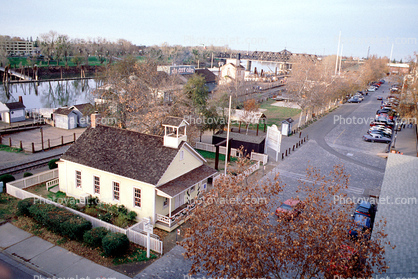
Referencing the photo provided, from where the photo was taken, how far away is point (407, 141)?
38031 millimetres

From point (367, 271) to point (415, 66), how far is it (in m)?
48.4

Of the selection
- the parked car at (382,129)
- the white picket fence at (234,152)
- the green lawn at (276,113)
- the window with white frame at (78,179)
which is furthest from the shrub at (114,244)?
the parked car at (382,129)

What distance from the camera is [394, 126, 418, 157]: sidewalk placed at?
3253 centimetres

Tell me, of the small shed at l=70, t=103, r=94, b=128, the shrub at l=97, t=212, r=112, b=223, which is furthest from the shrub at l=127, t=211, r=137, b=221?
the small shed at l=70, t=103, r=94, b=128

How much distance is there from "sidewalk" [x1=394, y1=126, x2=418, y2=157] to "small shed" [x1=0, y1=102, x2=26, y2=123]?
47.6 m

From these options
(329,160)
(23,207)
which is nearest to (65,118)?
(23,207)

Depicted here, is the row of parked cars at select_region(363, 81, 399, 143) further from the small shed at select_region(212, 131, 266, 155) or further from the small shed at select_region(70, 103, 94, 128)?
the small shed at select_region(70, 103, 94, 128)

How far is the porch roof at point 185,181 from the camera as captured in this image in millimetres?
18266

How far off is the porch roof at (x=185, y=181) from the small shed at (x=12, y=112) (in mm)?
33227

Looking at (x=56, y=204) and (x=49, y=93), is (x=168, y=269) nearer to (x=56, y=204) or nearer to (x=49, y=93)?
(x=56, y=204)

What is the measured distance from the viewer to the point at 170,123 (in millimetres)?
19469

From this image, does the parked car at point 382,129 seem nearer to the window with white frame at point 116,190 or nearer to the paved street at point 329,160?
the paved street at point 329,160

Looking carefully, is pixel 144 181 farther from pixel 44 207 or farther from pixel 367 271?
pixel 367 271

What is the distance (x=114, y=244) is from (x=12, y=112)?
36.2 metres
